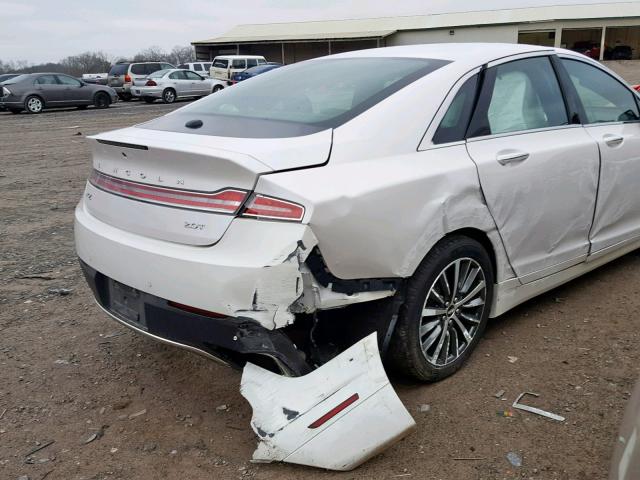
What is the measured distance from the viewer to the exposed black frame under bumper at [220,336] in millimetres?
2402

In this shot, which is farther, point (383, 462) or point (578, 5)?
point (578, 5)

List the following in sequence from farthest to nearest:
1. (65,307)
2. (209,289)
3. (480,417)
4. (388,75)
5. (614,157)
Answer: (65,307) < (614,157) < (388,75) < (480,417) < (209,289)

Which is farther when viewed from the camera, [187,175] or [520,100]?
[520,100]

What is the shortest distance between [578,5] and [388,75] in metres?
50.3

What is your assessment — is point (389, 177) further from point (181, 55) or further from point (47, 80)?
point (181, 55)

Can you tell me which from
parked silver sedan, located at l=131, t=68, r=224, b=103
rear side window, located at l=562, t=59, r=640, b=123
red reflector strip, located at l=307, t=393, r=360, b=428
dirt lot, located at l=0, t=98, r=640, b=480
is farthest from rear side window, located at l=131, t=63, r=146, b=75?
red reflector strip, located at l=307, t=393, r=360, b=428

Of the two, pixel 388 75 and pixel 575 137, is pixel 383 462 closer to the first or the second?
pixel 388 75

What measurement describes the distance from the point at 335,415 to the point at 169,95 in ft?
81.3

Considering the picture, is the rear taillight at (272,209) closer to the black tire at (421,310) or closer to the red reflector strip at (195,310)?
the red reflector strip at (195,310)

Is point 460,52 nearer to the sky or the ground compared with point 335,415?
nearer to the sky

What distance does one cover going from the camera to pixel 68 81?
22.6m

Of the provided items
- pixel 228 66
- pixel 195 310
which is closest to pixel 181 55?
pixel 228 66

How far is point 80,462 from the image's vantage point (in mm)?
2627

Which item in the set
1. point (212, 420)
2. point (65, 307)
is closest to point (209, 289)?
point (212, 420)
